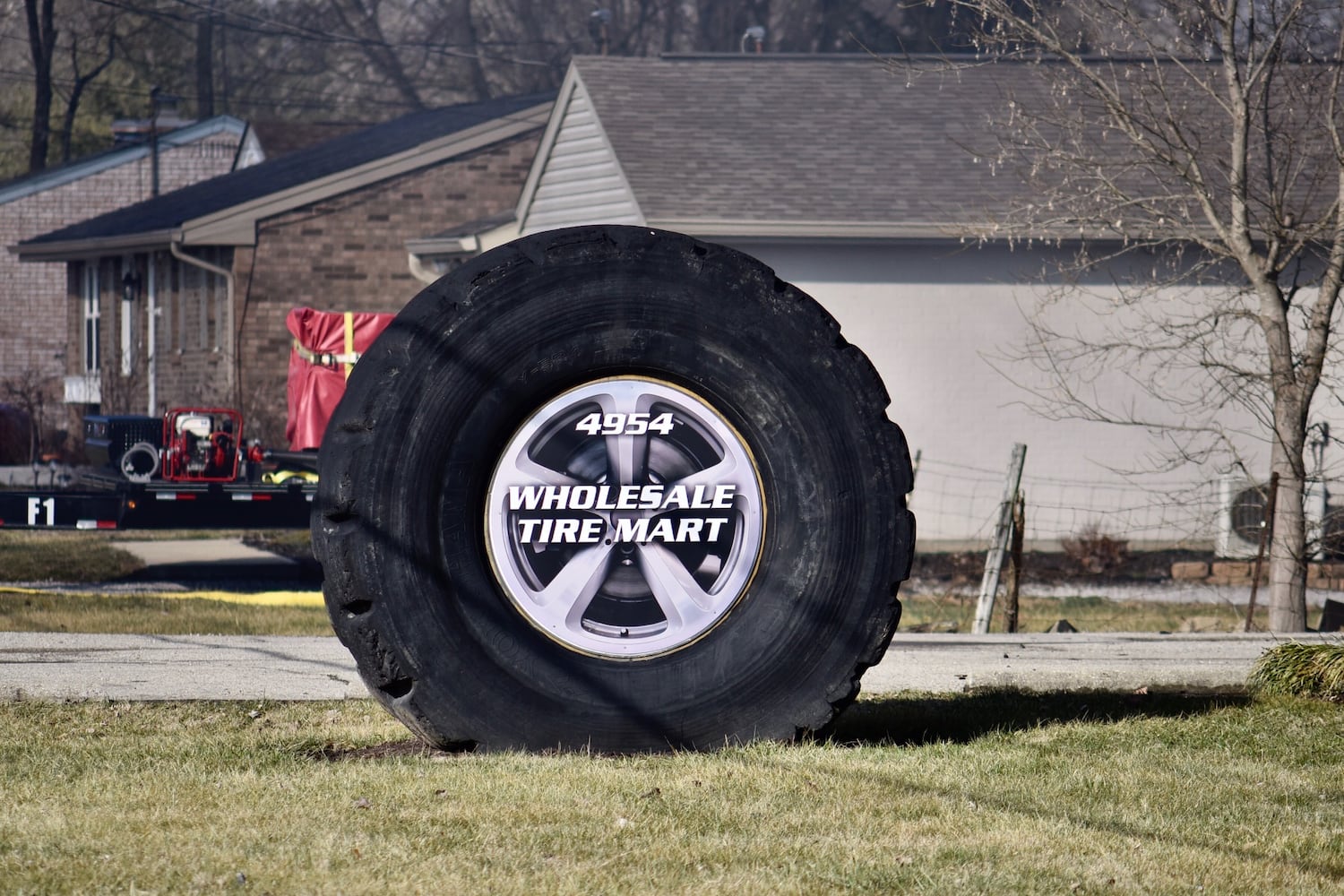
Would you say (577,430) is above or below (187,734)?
above

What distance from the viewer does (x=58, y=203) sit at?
118ft

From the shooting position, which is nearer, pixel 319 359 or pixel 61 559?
pixel 319 359

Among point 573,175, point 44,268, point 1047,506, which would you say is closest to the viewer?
point 1047,506

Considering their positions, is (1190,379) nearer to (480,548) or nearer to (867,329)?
(867,329)

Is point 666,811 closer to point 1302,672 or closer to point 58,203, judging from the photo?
point 1302,672

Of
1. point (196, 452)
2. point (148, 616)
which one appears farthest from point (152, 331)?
point (148, 616)

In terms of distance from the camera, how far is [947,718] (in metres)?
5.80

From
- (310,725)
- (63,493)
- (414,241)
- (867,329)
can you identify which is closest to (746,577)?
(310,725)

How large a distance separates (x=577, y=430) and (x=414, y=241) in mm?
17547

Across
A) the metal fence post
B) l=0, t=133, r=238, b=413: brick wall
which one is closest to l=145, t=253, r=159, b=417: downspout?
l=0, t=133, r=238, b=413: brick wall

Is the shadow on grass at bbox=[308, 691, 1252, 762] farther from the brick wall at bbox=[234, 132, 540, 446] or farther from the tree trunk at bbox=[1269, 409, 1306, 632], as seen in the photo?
the brick wall at bbox=[234, 132, 540, 446]

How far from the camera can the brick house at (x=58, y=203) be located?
34.8 meters

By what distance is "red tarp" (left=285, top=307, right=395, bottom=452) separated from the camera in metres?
13.3

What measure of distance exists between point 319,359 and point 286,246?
11.1 metres
